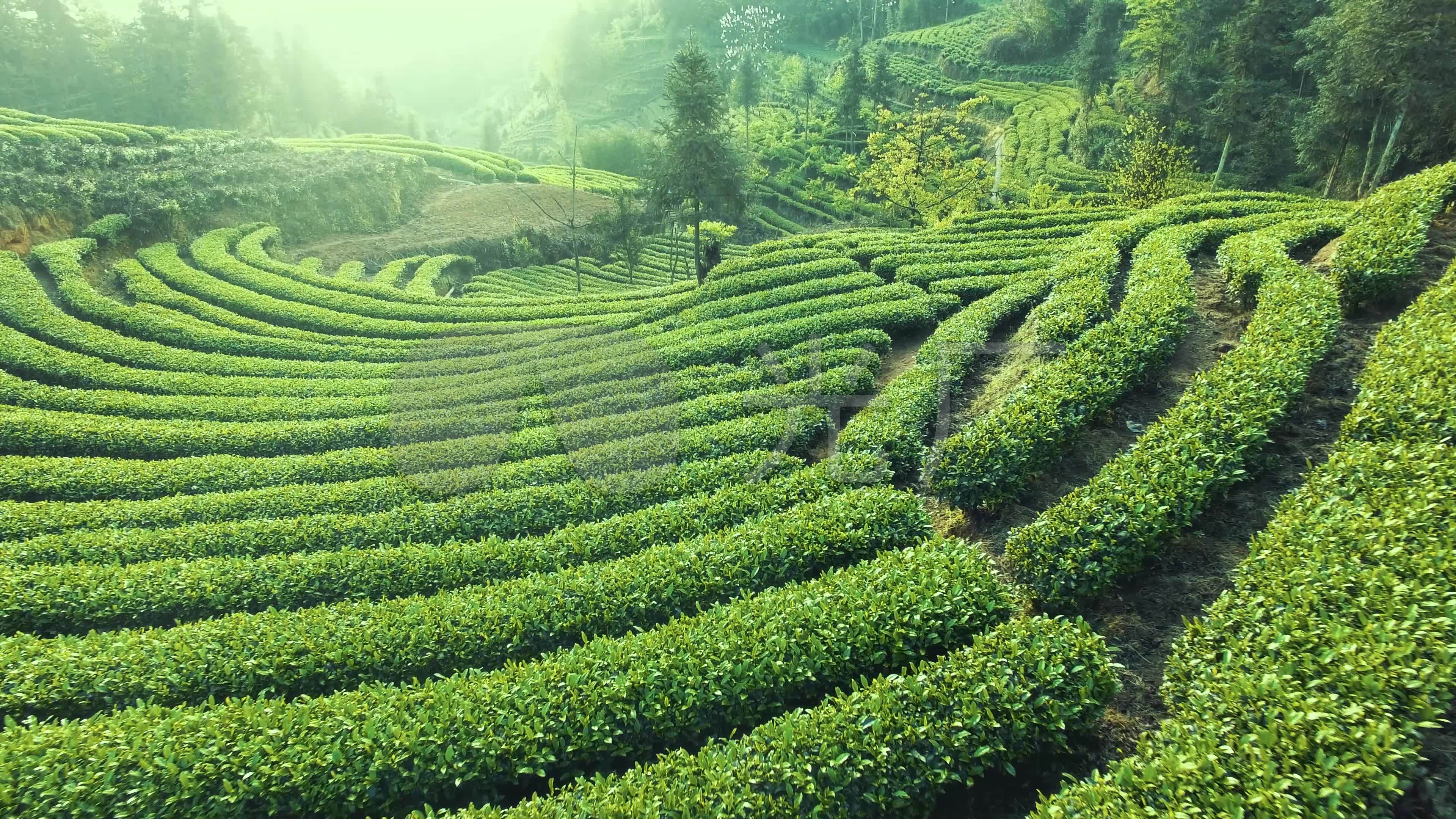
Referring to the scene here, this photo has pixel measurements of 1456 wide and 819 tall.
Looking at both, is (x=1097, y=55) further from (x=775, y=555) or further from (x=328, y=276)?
(x=775, y=555)

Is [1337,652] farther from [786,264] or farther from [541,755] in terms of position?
[786,264]

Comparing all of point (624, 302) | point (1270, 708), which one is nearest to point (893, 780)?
point (1270, 708)

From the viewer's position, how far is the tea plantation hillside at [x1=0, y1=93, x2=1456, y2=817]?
6.51 meters

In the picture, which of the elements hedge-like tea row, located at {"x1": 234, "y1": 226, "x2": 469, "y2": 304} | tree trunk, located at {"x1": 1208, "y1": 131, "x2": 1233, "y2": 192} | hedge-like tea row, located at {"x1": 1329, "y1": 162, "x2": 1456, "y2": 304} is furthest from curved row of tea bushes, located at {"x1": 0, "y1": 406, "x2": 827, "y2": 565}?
tree trunk, located at {"x1": 1208, "y1": 131, "x2": 1233, "y2": 192}

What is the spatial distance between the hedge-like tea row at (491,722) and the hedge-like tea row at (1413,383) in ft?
19.1

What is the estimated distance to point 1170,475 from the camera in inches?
370

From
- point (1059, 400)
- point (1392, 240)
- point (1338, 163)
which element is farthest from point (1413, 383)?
point (1338, 163)

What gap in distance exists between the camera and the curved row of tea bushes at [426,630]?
360 inches

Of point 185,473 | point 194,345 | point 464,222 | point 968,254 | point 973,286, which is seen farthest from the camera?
point 464,222

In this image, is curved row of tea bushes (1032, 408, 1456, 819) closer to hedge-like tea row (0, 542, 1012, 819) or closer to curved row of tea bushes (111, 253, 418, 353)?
hedge-like tea row (0, 542, 1012, 819)

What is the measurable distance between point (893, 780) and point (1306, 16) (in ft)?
227

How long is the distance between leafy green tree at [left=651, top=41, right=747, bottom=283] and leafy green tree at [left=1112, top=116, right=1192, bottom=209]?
81.9ft

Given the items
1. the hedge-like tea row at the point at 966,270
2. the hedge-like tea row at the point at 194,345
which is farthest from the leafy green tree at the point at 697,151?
the hedge-like tea row at the point at 194,345

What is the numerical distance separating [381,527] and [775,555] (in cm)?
853
